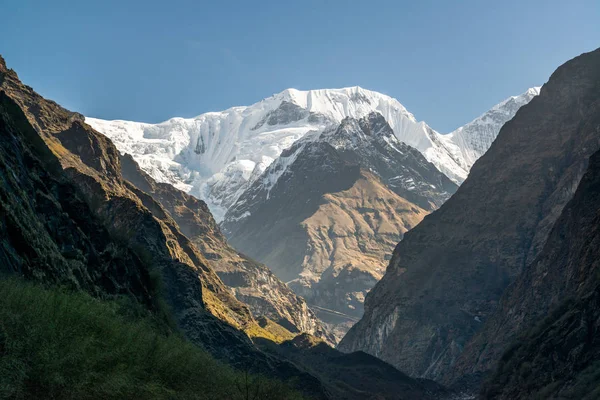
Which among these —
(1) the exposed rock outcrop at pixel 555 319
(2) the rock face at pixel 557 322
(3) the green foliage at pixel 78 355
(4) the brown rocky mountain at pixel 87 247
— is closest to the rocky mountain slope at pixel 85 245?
(4) the brown rocky mountain at pixel 87 247

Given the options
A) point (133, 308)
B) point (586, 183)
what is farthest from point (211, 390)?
point (586, 183)

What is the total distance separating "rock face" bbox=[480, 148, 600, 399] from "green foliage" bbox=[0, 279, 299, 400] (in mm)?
48971

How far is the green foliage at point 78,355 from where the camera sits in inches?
1405

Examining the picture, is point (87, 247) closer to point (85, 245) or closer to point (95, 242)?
point (85, 245)

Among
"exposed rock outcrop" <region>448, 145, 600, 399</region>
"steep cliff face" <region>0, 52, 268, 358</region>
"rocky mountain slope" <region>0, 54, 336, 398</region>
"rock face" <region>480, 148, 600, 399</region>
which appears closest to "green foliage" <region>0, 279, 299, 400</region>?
"rocky mountain slope" <region>0, 54, 336, 398</region>

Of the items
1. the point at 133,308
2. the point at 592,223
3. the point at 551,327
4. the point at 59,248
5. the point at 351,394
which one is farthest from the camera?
the point at 351,394

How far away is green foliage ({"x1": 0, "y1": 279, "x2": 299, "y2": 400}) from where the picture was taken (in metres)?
35.7

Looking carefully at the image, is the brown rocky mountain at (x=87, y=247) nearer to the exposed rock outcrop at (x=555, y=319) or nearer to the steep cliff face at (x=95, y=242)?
the steep cliff face at (x=95, y=242)

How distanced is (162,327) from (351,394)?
94163 mm

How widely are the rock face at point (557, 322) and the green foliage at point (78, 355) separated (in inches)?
1928

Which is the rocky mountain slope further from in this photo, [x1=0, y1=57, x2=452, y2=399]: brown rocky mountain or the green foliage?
the green foliage

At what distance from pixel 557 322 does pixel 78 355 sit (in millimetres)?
90284

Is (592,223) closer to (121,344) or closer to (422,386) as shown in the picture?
(422,386)

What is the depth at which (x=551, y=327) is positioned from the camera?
111m
